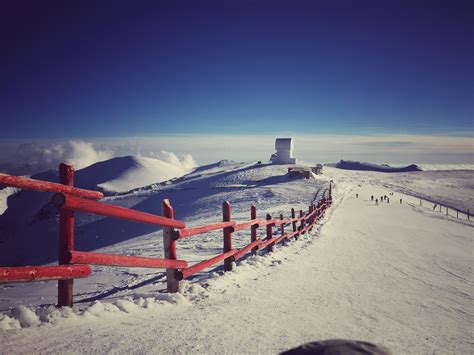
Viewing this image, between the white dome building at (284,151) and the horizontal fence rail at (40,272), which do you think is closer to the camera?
the horizontal fence rail at (40,272)

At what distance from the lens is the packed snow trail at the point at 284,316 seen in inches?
127

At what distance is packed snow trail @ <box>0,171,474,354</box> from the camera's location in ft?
10.6

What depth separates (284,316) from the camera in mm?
4328

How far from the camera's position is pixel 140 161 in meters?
153

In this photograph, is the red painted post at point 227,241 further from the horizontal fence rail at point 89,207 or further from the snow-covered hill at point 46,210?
the snow-covered hill at point 46,210

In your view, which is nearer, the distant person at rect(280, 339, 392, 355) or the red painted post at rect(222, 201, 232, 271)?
the distant person at rect(280, 339, 392, 355)

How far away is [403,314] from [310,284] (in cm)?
184

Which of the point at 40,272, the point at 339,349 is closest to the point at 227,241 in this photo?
the point at 40,272

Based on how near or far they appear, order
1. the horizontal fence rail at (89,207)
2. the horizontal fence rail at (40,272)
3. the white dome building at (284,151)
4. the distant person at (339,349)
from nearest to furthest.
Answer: the distant person at (339,349)
the horizontal fence rail at (40,272)
the horizontal fence rail at (89,207)
the white dome building at (284,151)

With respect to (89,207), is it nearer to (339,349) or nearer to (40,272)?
(40,272)

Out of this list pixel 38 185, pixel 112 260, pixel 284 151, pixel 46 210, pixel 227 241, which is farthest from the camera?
pixel 284 151

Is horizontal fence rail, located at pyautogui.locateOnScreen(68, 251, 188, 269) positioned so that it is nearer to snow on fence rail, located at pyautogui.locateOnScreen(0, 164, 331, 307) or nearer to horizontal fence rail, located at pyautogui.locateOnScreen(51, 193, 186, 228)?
snow on fence rail, located at pyautogui.locateOnScreen(0, 164, 331, 307)

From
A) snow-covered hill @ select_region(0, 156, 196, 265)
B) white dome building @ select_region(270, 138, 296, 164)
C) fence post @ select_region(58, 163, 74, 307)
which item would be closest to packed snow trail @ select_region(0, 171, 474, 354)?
fence post @ select_region(58, 163, 74, 307)

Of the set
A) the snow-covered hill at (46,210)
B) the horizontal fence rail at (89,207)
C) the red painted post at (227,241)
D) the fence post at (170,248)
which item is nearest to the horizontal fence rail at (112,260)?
the fence post at (170,248)
